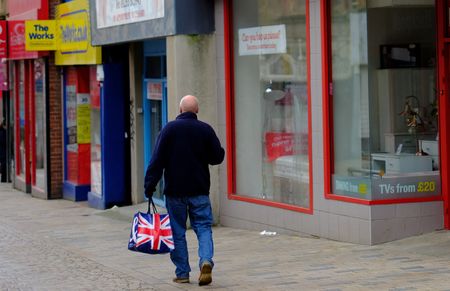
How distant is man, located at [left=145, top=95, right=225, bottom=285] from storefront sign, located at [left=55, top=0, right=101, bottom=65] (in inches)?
332

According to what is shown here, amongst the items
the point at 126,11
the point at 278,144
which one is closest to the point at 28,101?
the point at 126,11

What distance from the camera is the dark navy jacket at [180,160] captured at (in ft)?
29.0

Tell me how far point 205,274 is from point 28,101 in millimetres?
13604

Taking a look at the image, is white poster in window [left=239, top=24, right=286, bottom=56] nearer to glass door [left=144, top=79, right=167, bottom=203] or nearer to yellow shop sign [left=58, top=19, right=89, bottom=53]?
glass door [left=144, top=79, right=167, bottom=203]

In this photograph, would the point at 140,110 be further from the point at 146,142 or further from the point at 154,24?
the point at 154,24

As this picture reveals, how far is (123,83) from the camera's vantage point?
679 inches

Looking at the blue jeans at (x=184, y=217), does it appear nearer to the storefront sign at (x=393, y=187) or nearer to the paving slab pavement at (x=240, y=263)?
the paving slab pavement at (x=240, y=263)

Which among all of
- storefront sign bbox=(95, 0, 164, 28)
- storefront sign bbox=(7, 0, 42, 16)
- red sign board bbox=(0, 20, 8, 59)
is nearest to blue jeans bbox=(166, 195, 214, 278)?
storefront sign bbox=(95, 0, 164, 28)

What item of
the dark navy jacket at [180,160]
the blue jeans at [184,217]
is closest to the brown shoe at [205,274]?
the blue jeans at [184,217]

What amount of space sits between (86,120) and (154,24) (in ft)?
17.4

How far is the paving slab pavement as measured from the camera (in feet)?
29.1

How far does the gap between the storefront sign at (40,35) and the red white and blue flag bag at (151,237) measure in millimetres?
11015

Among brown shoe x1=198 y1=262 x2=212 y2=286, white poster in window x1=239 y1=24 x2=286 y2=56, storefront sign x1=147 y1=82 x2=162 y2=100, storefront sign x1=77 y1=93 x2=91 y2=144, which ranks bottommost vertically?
brown shoe x1=198 y1=262 x2=212 y2=286

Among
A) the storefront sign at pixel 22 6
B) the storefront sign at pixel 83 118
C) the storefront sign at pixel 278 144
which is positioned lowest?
the storefront sign at pixel 278 144
